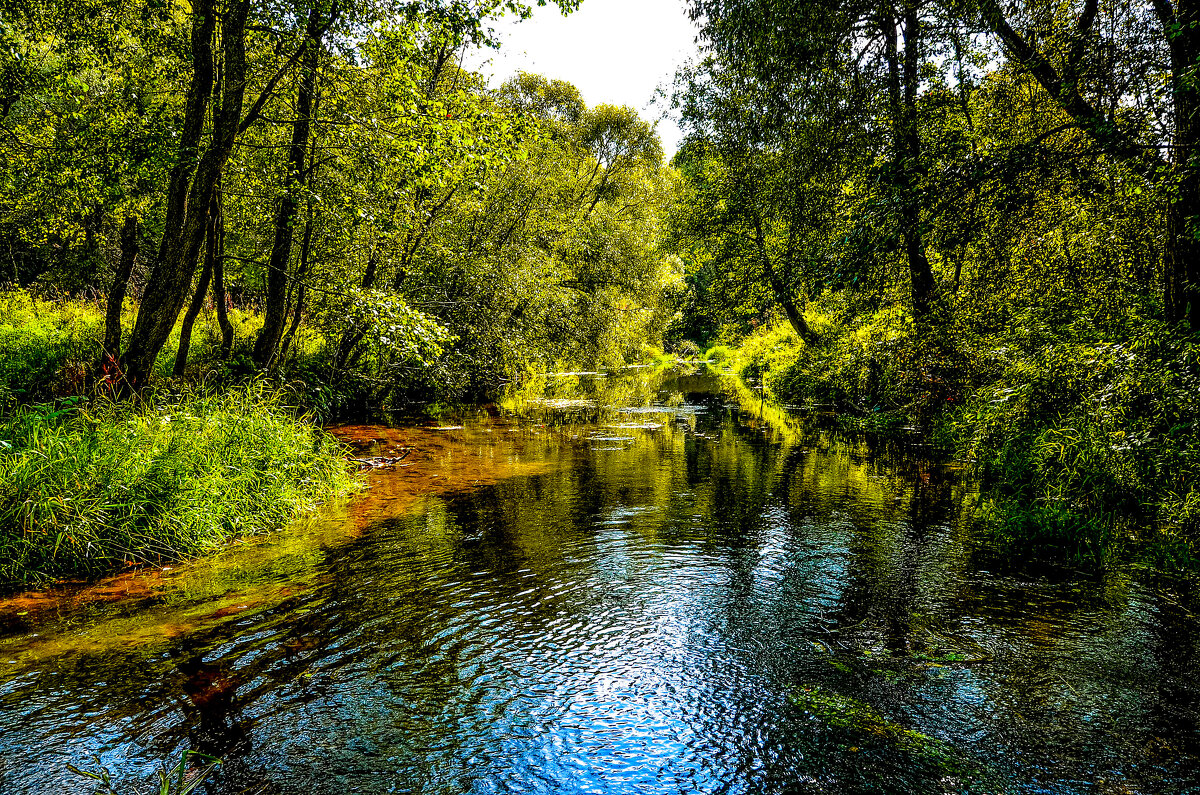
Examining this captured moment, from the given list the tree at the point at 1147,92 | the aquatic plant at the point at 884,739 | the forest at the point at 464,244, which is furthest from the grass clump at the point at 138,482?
the tree at the point at 1147,92

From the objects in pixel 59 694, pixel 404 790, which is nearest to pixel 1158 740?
pixel 404 790

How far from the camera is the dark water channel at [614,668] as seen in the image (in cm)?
364

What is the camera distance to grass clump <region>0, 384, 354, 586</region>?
634 centimetres

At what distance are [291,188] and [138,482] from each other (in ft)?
22.0

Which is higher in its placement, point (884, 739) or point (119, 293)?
point (119, 293)

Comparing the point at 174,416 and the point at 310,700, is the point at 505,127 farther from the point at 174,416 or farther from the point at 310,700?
the point at 310,700

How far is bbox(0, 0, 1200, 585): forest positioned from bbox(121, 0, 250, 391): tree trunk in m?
0.05

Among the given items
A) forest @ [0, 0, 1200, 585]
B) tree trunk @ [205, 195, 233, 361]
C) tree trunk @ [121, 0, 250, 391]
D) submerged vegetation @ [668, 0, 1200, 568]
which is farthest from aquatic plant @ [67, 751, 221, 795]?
tree trunk @ [205, 195, 233, 361]

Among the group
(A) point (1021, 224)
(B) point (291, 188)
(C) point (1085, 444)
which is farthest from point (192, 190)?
(C) point (1085, 444)

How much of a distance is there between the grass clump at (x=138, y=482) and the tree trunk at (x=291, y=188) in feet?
11.0

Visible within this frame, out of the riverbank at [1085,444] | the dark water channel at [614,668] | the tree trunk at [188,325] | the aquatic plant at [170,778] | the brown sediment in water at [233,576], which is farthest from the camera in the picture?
the tree trunk at [188,325]

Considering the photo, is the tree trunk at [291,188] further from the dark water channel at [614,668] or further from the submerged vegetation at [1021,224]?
the submerged vegetation at [1021,224]

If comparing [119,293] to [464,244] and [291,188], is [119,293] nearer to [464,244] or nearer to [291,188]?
[291,188]

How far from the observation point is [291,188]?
1148 cm
